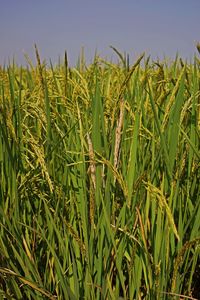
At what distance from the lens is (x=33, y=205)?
3.17 feet

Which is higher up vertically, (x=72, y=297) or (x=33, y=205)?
(x=33, y=205)

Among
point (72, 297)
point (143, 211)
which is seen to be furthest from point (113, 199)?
point (72, 297)

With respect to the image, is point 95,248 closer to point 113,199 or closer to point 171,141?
point 113,199

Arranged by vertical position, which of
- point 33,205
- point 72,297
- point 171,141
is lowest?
point 72,297

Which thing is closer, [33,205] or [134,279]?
[134,279]

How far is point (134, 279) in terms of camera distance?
28.1 inches

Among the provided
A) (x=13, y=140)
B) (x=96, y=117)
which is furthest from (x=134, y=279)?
(x=13, y=140)

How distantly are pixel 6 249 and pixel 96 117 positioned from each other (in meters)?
0.31

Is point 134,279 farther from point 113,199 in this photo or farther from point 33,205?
point 33,205

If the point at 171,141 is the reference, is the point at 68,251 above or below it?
below

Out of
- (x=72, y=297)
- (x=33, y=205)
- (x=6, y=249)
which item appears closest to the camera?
(x=72, y=297)

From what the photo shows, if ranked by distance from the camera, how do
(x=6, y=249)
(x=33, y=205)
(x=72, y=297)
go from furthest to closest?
(x=33, y=205) → (x=6, y=249) → (x=72, y=297)

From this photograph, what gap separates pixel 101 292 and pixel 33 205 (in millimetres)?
331

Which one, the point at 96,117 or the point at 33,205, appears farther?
the point at 33,205
